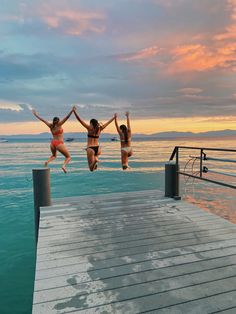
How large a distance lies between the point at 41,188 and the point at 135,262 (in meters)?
3.57

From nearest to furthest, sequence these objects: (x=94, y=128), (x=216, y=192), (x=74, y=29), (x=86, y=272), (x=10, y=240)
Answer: (x=86, y=272), (x=94, y=128), (x=74, y=29), (x=10, y=240), (x=216, y=192)

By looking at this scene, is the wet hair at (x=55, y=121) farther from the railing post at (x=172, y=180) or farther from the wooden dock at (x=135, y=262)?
the railing post at (x=172, y=180)

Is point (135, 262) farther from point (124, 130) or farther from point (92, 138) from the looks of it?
point (124, 130)

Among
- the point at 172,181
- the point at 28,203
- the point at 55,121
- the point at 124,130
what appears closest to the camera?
the point at 55,121

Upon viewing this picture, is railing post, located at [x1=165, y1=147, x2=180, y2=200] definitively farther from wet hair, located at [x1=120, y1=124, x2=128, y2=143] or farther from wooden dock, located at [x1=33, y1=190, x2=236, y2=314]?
wet hair, located at [x1=120, y1=124, x2=128, y2=143]

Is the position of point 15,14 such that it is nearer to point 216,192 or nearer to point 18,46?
point 18,46

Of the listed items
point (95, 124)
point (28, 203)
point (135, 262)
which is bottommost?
point (28, 203)

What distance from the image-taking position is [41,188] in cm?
650

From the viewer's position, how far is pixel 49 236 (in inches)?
187

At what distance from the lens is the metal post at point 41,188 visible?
6.41 metres

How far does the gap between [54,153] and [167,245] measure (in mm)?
2940

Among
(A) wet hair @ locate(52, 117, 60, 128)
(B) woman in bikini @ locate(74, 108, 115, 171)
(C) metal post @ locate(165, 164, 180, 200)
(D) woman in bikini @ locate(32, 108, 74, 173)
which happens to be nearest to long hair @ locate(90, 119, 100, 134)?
(B) woman in bikini @ locate(74, 108, 115, 171)

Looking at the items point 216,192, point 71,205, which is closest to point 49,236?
point 71,205

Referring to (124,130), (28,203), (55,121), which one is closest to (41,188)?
(55,121)
